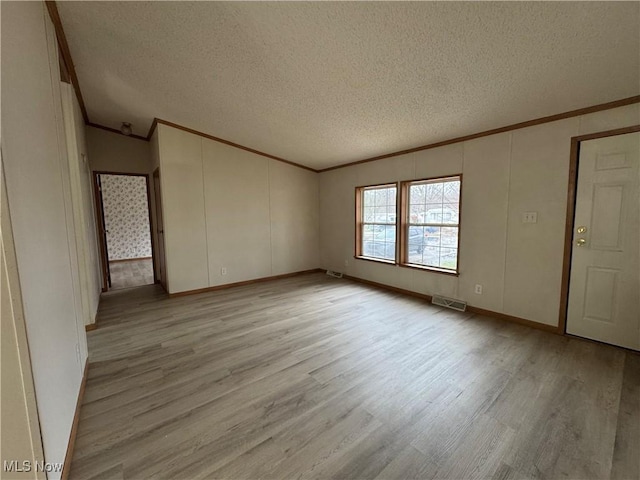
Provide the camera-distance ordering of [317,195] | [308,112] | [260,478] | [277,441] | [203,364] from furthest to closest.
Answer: [317,195]
[308,112]
[203,364]
[277,441]
[260,478]

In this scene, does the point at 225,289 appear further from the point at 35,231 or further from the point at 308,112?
the point at 35,231

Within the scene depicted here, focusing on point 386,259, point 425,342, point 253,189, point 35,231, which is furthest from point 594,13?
point 253,189

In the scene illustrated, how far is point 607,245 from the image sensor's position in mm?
2457

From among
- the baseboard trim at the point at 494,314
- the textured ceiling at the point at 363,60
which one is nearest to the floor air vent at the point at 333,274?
the baseboard trim at the point at 494,314

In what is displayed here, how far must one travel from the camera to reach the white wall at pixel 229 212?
3.98 metres

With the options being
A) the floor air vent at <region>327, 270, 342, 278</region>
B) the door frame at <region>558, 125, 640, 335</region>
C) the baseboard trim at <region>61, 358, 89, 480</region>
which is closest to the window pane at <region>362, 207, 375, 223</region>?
the floor air vent at <region>327, 270, 342, 278</region>

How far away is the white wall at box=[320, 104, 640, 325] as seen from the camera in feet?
8.78

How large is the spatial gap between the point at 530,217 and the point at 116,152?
6.03 metres

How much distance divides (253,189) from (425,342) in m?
3.66

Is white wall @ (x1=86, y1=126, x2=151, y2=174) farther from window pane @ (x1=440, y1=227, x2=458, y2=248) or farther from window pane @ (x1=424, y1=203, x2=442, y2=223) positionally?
window pane @ (x1=440, y1=227, x2=458, y2=248)

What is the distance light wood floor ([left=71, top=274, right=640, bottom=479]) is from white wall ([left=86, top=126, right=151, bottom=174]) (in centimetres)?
281

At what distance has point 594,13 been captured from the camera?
1547 mm

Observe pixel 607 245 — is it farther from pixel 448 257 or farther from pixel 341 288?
pixel 341 288

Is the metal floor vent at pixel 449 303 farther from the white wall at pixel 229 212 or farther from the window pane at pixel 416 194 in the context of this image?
the white wall at pixel 229 212
